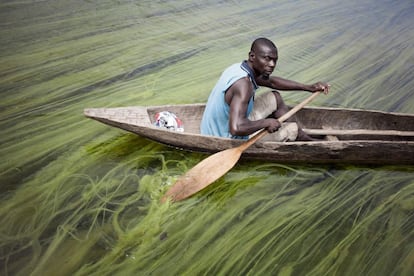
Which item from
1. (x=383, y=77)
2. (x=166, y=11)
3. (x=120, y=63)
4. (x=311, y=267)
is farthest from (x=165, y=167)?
(x=166, y=11)

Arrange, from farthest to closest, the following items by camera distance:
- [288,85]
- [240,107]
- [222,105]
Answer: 1. [288,85]
2. [222,105]
3. [240,107]

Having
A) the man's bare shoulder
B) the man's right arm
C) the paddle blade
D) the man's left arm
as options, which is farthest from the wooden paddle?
the man's left arm

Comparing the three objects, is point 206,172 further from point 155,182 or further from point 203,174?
point 155,182

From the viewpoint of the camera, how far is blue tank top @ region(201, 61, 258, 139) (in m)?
2.12

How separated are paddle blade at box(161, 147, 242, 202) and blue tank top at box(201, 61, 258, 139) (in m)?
0.16

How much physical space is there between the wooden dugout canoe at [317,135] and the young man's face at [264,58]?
0.43 meters

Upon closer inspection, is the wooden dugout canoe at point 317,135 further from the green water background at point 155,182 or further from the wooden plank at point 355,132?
the green water background at point 155,182

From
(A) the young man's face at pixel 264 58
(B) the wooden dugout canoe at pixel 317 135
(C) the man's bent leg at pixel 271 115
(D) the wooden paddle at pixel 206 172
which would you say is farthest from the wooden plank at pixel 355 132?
(A) the young man's face at pixel 264 58

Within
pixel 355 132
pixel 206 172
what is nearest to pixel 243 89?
pixel 206 172

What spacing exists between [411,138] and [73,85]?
A: 8.57ft

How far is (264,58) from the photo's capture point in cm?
207

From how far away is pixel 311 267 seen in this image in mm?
1825

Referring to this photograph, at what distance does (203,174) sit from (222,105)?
41 cm

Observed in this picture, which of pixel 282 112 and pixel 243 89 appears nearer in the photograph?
pixel 243 89
